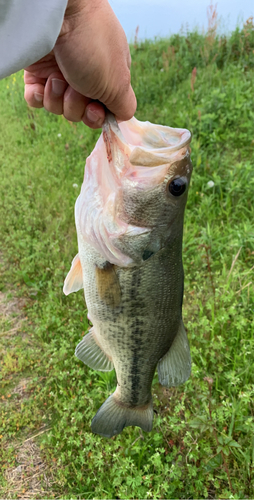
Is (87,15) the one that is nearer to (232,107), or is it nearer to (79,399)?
(79,399)

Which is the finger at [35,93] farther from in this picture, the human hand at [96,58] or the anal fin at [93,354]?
the anal fin at [93,354]

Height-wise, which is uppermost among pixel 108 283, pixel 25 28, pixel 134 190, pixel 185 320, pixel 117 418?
pixel 25 28

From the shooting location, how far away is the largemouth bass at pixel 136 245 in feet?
4.34

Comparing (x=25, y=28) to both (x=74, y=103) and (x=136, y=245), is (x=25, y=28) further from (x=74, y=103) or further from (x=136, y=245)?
(x=136, y=245)

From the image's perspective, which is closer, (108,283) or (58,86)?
(108,283)

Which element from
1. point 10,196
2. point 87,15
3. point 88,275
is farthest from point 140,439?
point 10,196

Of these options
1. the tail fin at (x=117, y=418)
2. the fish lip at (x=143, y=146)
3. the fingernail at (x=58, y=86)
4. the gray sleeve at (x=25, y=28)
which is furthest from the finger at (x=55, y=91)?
the tail fin at (x=117, y=418)

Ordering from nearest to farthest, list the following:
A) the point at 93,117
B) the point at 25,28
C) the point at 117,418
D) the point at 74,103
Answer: the point at 25,28 → the point at 93,117 → the point at 74,103 → the point at 117,418

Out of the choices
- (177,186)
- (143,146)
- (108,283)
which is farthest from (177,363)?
(143,146)

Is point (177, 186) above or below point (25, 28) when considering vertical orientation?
below

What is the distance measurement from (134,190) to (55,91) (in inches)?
26.9

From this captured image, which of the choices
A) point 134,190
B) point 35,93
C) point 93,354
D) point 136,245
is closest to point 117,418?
point 93,354

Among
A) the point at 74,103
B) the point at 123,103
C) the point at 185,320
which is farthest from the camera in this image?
the point at 185,320

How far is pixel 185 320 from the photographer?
279 cm
